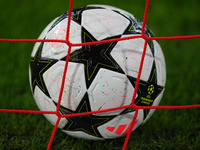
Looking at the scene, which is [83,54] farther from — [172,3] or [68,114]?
[172,3]

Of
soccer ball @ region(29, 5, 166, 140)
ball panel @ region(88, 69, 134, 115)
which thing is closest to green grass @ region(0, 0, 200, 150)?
soccer ball @ region(29, 5, 166, 140)

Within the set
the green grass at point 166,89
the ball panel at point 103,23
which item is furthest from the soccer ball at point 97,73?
the green grass at point 166,89

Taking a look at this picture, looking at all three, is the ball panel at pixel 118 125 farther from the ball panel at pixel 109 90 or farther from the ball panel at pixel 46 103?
the ball panel at pixel 46 103

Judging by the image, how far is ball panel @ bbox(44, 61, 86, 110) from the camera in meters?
1.52

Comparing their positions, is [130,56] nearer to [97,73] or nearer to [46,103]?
[97,73]

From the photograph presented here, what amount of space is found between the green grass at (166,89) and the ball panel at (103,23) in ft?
2.48

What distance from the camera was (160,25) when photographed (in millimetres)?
3623

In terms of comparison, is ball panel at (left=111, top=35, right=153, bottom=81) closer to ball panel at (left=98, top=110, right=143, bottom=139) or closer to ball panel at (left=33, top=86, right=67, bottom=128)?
ball panel at (left=98, top=110, right=143, bottom=139)

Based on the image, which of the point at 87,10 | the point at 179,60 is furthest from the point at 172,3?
the point at 87,10

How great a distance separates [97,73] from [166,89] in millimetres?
1229

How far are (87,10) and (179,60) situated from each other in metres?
1.65

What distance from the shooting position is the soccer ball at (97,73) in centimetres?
152

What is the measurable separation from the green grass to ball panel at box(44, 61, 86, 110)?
0.42 meters

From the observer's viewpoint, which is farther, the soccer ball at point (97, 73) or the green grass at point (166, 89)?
the green grass at point (166, 89)
